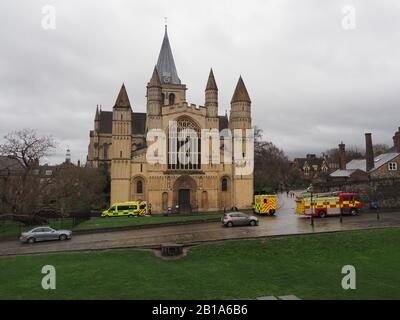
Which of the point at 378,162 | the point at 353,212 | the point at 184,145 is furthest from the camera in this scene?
the point at 378,162

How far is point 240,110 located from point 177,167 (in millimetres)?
12148

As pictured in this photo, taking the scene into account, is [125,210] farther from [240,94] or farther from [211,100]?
[240,94]

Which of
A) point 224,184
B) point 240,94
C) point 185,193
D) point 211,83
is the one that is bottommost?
point 185,193

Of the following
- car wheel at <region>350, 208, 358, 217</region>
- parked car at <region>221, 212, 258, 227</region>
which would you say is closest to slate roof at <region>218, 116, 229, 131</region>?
car wheel at <region>350, 208, 358, 217</region>

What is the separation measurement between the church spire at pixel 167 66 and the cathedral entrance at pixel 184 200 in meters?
28.6

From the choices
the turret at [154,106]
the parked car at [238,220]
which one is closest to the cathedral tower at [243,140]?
the turret at [154,106]

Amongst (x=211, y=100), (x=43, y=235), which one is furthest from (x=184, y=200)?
(x=43, y=235)

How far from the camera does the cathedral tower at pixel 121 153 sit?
137ft

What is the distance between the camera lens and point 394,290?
11.5 m

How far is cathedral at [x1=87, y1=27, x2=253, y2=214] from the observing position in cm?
4225

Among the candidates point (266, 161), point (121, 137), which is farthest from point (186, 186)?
point (266, 161)

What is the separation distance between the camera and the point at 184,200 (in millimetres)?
44312

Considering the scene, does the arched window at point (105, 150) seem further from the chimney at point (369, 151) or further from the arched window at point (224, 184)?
the chimney at point (369, 151)
